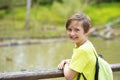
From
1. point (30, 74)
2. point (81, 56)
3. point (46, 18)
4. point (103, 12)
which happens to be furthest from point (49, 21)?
point (81, 56)

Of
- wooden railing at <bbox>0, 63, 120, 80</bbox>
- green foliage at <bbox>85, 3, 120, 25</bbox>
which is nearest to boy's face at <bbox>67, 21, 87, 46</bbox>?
wooden railing at <bbox>0, 63, 120, 80</bbox>

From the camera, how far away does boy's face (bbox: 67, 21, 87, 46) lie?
3935 mm

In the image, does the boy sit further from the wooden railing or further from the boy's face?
the wooden railing

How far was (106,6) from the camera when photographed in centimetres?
4638

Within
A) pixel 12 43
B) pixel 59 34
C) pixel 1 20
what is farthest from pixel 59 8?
pixel 12 43

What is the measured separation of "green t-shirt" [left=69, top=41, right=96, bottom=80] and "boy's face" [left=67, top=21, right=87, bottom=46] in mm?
125

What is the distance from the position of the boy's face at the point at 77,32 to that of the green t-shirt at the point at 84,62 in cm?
13

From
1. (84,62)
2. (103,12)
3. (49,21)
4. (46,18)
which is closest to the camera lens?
(84,62)

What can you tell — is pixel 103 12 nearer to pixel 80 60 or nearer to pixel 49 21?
pixel 49 21

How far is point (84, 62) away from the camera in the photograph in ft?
12.8

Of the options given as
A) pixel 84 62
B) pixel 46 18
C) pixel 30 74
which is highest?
pixel 84 62

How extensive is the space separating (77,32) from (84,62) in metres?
0.32

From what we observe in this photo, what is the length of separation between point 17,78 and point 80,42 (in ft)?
2.42

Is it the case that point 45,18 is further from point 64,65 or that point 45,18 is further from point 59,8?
point 64,65
